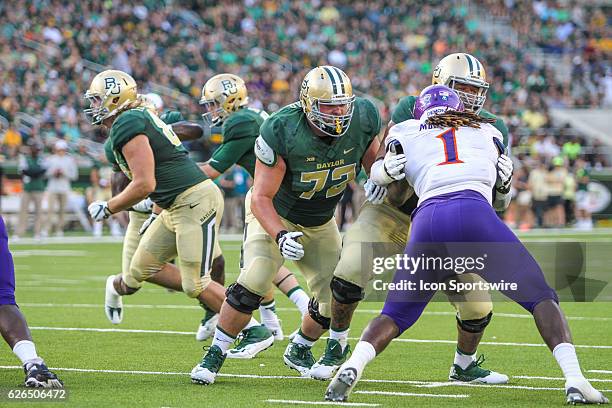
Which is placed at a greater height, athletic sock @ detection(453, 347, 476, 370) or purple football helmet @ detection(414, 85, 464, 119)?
purple football helmet @ detection(414, 85, 464, 119)

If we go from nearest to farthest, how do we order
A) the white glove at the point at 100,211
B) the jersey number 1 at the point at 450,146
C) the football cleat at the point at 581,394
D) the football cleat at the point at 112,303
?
the football cleat at the point at 581,394 → the jersey number 1 at the point at 450,146 → the white glove at the point at 100,211 → the football cleat at the point at 112,303

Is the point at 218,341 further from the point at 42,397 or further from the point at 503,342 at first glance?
the point at 503,342

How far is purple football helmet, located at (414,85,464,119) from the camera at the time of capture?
19.4 ft

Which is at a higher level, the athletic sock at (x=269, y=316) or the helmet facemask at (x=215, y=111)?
the helmet facemask at (x=215, y=111)

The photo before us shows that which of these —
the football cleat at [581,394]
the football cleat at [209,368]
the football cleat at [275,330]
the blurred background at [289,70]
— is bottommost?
the blurred background at [289,70]

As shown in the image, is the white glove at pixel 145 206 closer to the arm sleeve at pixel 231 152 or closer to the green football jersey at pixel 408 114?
the arm sleeve at pixel 231 152

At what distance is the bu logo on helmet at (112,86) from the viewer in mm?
7891

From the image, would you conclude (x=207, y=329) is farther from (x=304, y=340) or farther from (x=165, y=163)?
(x=304, y=340)

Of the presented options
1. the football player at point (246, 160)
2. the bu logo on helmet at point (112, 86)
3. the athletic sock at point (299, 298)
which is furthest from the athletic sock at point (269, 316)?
the bu logo on helmet at point (112, 86)

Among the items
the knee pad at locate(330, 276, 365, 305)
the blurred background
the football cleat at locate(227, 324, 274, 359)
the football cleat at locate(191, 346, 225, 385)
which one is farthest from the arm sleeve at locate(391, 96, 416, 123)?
the blurred background

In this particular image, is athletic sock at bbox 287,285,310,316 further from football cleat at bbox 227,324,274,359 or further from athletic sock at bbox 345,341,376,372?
athletic sock at bbox 345,341,376,372

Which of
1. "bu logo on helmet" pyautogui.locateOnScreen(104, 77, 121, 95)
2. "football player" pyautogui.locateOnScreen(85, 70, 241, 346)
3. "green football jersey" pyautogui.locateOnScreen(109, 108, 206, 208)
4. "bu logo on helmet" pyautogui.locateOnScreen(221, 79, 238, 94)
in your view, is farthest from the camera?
"bu logo on helmet" pyautogui.locateOnScreen(221, 79, 238, 94)

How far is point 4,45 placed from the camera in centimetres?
2422

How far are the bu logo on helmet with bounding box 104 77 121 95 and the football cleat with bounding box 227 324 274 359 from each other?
186 cm
